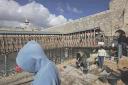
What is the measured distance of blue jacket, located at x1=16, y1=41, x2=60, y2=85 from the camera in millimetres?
2334

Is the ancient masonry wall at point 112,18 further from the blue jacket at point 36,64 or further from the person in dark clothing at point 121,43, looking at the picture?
the blue jacket at point 36,64

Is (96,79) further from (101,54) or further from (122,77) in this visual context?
(101,54)

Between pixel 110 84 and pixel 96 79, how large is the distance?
65cm

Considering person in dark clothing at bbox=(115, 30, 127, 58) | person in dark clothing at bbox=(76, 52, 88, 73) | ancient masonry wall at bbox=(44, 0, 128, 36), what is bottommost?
person in dark clothing at bbox=(76, 52, 88, 73)

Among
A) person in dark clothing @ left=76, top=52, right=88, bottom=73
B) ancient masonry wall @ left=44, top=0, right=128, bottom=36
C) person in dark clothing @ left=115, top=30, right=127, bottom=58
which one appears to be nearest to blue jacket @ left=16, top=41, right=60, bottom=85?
person in dark clothing @ left=76, top=52, right=88, bottom=73

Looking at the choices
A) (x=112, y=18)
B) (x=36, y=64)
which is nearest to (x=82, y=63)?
(x=112, y=18)

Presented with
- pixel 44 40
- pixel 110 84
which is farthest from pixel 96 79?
pixel 44 40

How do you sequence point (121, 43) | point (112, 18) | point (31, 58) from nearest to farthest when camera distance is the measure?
point (31, 58) < point (121, 43) < point (112, 18)

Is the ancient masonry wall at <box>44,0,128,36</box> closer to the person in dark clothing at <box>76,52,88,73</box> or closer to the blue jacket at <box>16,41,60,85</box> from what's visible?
the person in dark clothing at <box>76,52,88,73</box>

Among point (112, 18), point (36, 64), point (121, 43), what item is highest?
point (112, 18)

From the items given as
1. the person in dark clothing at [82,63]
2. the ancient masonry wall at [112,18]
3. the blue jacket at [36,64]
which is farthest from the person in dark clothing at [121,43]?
the blue jacket at [36,64]

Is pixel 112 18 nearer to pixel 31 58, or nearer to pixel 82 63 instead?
pixel 82 63

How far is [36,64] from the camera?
236 centimetres

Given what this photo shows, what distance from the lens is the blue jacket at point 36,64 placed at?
7.66 feet
